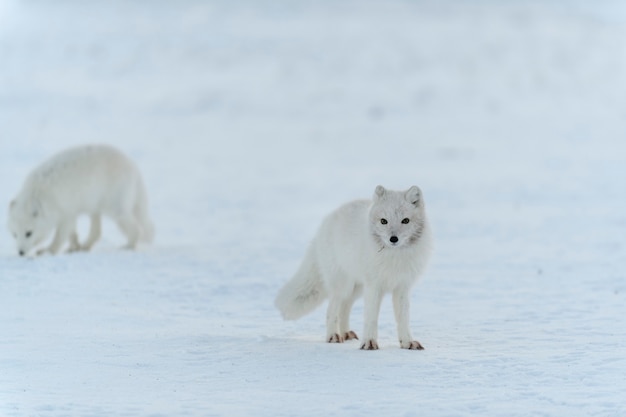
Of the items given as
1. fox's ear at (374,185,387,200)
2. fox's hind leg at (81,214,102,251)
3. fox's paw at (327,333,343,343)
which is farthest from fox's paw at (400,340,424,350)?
fox's hind leg at (81,214,102,251)

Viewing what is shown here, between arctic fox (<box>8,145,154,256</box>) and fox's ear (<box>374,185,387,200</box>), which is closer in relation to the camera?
fox's ear (<box>374,185,387,200</box>)

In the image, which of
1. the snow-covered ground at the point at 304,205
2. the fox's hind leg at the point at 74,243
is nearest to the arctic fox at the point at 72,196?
the fox's hind leg at the point at 74,243

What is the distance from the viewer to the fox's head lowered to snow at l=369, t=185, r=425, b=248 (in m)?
5.74

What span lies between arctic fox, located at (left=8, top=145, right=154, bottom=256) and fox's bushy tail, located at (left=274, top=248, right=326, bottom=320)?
3975 mm

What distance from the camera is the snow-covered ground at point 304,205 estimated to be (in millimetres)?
5234

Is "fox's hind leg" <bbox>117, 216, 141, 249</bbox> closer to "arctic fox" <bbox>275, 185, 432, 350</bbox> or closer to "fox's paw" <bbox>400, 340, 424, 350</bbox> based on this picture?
"arctic fox" <bbox>275, 185, 432, 350</bbox>

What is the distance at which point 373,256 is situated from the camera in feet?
19.3

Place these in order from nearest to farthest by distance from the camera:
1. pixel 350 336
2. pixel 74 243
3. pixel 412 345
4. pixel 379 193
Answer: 1. pixel 379 193
2. pixel 412 345
3. pixel 350 336
4. pixel 74 243

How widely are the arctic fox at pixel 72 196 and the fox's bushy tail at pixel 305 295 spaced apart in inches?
156

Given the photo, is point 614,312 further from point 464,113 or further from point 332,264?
point 464,113

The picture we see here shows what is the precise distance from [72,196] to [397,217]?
5.08m

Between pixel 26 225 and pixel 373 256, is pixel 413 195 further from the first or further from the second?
pixel 26 225

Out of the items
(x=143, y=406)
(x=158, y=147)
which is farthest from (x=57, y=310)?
(x=158, y=147)

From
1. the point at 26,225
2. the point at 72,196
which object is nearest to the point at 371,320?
the point at 72,196
